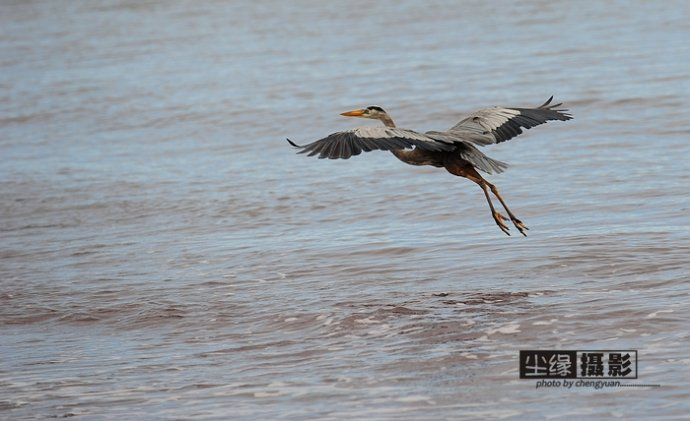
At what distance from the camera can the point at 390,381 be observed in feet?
22.7

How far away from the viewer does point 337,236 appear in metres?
11.0

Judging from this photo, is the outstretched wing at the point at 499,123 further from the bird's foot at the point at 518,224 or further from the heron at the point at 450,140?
the bird's foot at the point at 518,224

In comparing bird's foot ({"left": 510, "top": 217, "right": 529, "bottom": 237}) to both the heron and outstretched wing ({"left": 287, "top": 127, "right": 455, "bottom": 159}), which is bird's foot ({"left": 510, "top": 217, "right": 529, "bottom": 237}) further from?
outstretched wing ({"left": 287, "top": 127, "right": 455, "bottom": 159})

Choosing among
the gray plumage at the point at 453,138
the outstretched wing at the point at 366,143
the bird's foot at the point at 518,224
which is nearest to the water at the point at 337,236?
the bird's foot at the point at 518,224

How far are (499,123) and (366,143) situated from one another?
1.64m

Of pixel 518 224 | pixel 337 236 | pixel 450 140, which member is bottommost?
pixel 337 236

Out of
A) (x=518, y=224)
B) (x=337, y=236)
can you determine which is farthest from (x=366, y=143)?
(x=337, y=236)

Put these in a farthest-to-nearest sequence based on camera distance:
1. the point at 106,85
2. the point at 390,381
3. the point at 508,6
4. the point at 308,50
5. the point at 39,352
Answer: the point at 508,6 < the point at 308,50 < the point at 106,85 < the point at 39,352 < the point at 390,381

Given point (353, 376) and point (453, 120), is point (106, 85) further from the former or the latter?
point (353, 376)

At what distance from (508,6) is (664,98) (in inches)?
459

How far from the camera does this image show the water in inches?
277

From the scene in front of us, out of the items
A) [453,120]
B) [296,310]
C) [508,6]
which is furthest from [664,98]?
[508,6]

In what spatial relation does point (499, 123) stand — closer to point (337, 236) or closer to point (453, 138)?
point (453, 138)

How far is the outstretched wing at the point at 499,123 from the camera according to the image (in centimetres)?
930
